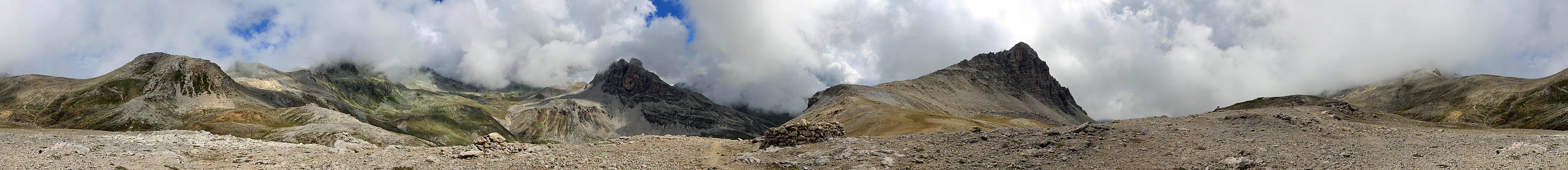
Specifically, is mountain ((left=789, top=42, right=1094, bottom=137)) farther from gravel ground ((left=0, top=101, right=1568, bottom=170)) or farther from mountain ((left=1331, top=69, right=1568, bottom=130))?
mountain ((left=1331, top=69, right=1568, bottom=130))

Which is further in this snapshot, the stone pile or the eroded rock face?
the eroded rock face

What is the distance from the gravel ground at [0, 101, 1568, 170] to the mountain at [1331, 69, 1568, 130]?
112ft

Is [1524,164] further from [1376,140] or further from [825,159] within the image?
[825,159]

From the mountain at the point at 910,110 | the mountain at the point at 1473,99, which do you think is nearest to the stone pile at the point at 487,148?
the mountain at the point at 910,110

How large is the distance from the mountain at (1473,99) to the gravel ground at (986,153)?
3416cm

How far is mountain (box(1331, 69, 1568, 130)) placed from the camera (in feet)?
244

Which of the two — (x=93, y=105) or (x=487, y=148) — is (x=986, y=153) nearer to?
(x=487, y=148)

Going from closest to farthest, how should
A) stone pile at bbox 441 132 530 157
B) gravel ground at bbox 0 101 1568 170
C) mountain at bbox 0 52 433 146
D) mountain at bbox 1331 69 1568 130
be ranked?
gravel ground at bbox 0 101 1568 170 < stone pile at bbox 441 132 530 157 < mountain at bbox 1331 69 1568 130 < mountain at bbox 0 52 433 146

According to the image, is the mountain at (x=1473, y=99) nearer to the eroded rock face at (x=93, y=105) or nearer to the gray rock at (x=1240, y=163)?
the gray rock at (x=1240, y=163)

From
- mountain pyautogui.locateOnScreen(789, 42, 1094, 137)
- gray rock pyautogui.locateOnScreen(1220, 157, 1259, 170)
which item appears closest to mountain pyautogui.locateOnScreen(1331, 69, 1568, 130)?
gray rock pyautogui.locateOnScreen(1220, 157, 1259, 170)

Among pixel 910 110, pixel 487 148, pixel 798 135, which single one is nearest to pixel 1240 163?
pixel 798 135

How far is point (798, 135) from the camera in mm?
38812

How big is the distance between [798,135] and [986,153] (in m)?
11.4

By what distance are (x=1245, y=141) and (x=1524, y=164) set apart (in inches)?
372
